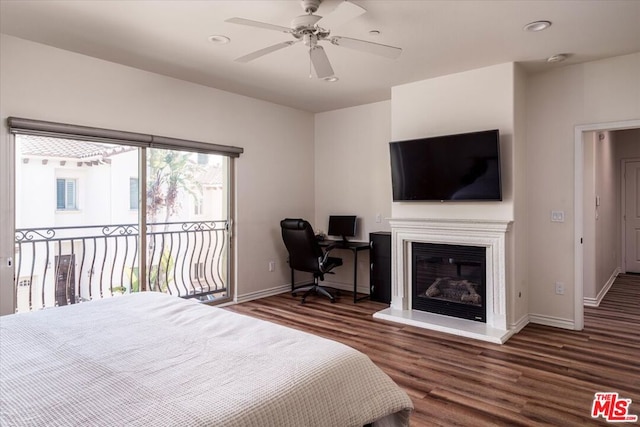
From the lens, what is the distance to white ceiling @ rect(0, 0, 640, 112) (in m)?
2.65

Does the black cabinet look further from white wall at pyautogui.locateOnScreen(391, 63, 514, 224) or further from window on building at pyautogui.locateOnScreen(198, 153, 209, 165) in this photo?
window on building at pyautogui.locateOnScreen(198, 153, 209, 165)

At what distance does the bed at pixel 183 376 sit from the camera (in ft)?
3.76

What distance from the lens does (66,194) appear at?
358 cm

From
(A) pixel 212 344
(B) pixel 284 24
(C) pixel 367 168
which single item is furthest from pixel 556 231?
(A) pixel 212 344

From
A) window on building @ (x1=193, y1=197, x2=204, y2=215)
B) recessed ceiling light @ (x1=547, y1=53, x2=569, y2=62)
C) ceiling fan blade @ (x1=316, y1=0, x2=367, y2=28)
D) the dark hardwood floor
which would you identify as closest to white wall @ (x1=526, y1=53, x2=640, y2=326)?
recessed ceiling light @ (x1=547, y1=53, x2=569, y2=62)

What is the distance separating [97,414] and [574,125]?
175 inches

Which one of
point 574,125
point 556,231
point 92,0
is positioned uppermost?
point 92,0

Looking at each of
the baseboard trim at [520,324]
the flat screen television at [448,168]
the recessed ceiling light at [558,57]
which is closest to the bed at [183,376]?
the baseboard trim at [520,324]

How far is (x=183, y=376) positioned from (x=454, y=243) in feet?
10.8

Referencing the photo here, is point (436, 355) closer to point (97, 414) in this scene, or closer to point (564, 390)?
point (564, 390)

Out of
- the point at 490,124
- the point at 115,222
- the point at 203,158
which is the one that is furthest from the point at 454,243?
the point at 115,222

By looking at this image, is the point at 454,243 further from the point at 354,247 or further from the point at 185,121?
the point at 185,121

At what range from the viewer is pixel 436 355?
10.5 feet

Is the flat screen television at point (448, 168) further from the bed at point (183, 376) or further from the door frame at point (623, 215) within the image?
the door frame at point (623, 215)
